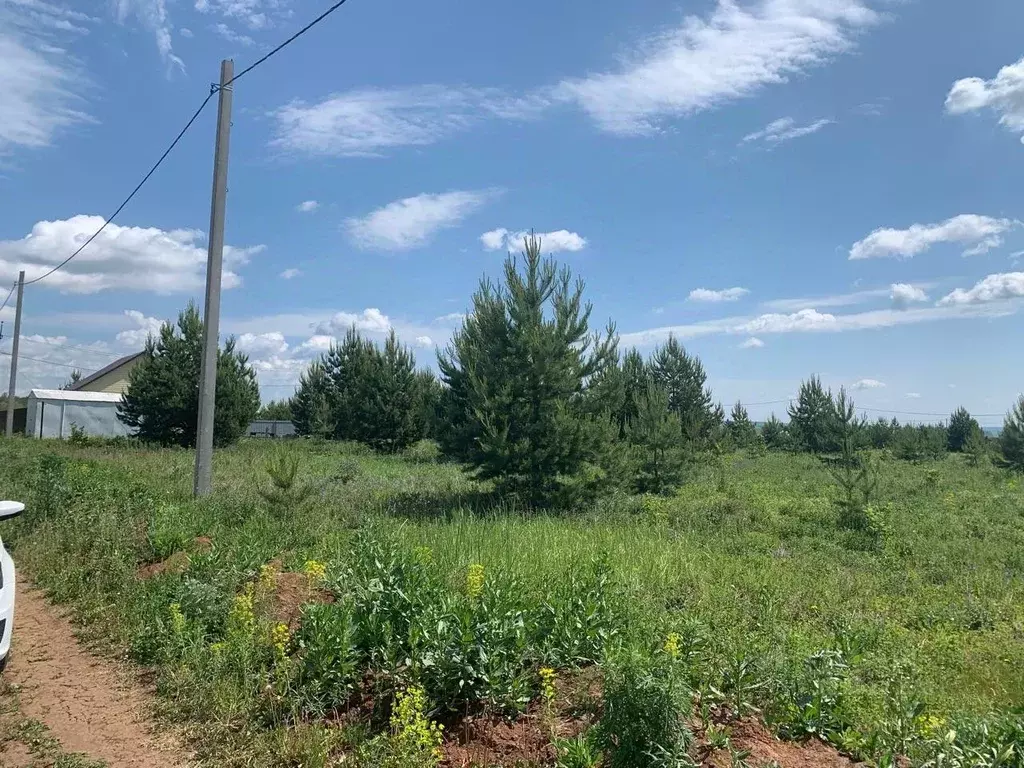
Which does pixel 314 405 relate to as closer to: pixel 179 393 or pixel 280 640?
pixel 179 393

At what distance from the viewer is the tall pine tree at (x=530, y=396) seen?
15.8 meters

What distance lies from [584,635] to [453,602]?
0.83 meters

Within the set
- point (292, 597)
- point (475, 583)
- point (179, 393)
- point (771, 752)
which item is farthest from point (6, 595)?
point (179, 393)

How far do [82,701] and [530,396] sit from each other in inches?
468

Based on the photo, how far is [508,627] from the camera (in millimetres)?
4230

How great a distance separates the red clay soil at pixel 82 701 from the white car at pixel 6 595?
36cm

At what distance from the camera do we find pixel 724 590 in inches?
308

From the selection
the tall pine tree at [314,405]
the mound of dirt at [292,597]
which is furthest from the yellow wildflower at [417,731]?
the tall pine tree at [314,405]

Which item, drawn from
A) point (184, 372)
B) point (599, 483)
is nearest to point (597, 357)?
point (599, 483)

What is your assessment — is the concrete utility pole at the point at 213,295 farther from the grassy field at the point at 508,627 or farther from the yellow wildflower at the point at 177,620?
the yellow wildflower at the point at 177,620

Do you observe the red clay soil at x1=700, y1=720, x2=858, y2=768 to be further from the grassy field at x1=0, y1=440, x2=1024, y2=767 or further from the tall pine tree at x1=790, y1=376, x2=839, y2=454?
the tall pine tree at x1=790, y1=376, x2=839, y2=454

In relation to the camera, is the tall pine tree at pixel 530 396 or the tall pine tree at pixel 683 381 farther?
the tall pine tree at pixel 683 381

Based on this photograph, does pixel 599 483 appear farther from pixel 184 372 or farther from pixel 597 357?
pixel 184 372

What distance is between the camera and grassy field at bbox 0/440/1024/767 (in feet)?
12.2
